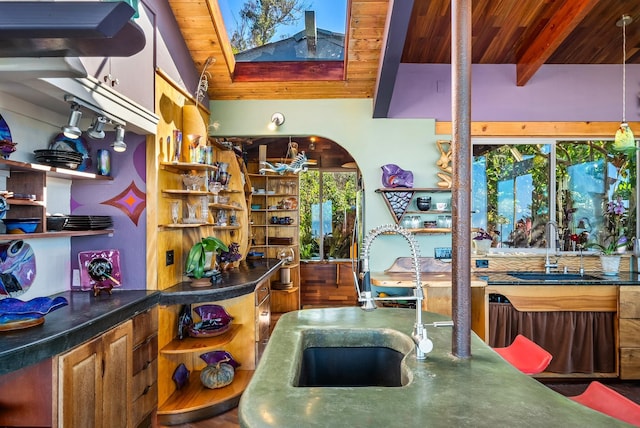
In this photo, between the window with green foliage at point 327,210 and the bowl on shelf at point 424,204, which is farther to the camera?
the window with green foliage at point 327,210

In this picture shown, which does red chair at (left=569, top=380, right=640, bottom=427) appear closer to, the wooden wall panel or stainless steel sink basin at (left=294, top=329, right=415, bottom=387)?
stainless steel sink basin at (left=294, top=329, right=415, bottom=387)

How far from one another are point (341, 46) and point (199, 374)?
3.26 meters

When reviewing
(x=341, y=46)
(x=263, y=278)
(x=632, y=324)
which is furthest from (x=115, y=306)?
(x=632, y=324)

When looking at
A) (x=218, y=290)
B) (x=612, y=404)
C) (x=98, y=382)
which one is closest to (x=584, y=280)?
(x=612, y=404)

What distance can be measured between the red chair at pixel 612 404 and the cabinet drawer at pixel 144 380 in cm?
237

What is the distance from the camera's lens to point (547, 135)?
14.4 feet

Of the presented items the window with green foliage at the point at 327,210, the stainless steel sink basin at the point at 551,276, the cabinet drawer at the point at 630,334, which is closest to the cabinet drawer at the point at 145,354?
the stainless steel sink basin at the point at 551,276

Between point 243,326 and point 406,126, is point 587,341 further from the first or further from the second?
point 243,326

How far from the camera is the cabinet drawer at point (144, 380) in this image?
2.61 metres

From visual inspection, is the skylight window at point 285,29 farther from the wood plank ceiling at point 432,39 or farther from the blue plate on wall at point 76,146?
the blue plate on wall at point 76,146

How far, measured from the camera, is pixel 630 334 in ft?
12.0

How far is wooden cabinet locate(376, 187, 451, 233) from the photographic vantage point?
416 centimetres

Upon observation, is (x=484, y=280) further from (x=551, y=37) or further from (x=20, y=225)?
(x=20, y=225)

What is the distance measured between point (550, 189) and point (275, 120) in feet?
9.80
